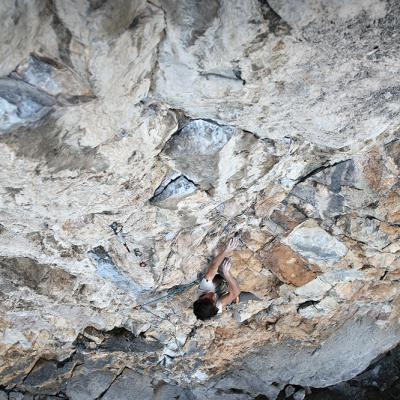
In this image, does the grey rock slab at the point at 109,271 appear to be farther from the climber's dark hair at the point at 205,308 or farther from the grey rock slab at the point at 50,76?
the grey rock slab at the point at 50,76

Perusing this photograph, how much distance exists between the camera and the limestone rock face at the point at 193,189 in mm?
1669

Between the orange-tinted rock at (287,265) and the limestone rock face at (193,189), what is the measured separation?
0.02 metres

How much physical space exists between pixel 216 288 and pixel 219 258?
524mm

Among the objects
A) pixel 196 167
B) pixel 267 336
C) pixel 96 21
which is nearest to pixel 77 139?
pixel 96 21

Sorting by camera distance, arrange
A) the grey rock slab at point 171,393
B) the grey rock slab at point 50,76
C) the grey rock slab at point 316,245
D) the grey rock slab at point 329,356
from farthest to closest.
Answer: the grey rock slab at point 171,393, the grey rock slab at point 329,356, the grey rock slab at point 316,245, the grey rock slab at point 50,76

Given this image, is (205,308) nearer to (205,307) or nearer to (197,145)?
(205,307)

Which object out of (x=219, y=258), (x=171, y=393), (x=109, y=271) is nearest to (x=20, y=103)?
(x=109, y=271)

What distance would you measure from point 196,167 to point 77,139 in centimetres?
84

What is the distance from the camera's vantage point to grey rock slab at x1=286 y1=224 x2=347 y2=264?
11.8ft

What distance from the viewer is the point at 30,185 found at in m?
2.22

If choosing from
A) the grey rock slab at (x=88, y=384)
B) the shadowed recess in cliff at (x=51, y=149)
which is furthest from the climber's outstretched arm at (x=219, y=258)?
the grey rock slab at (x=88, y=384)

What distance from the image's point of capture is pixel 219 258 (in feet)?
12.2

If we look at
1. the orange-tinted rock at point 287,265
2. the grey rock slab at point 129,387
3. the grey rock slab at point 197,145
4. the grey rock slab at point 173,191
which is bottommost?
the grey rock slab at point 129,387

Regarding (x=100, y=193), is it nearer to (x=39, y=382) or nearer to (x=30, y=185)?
(x=30, y=185)
